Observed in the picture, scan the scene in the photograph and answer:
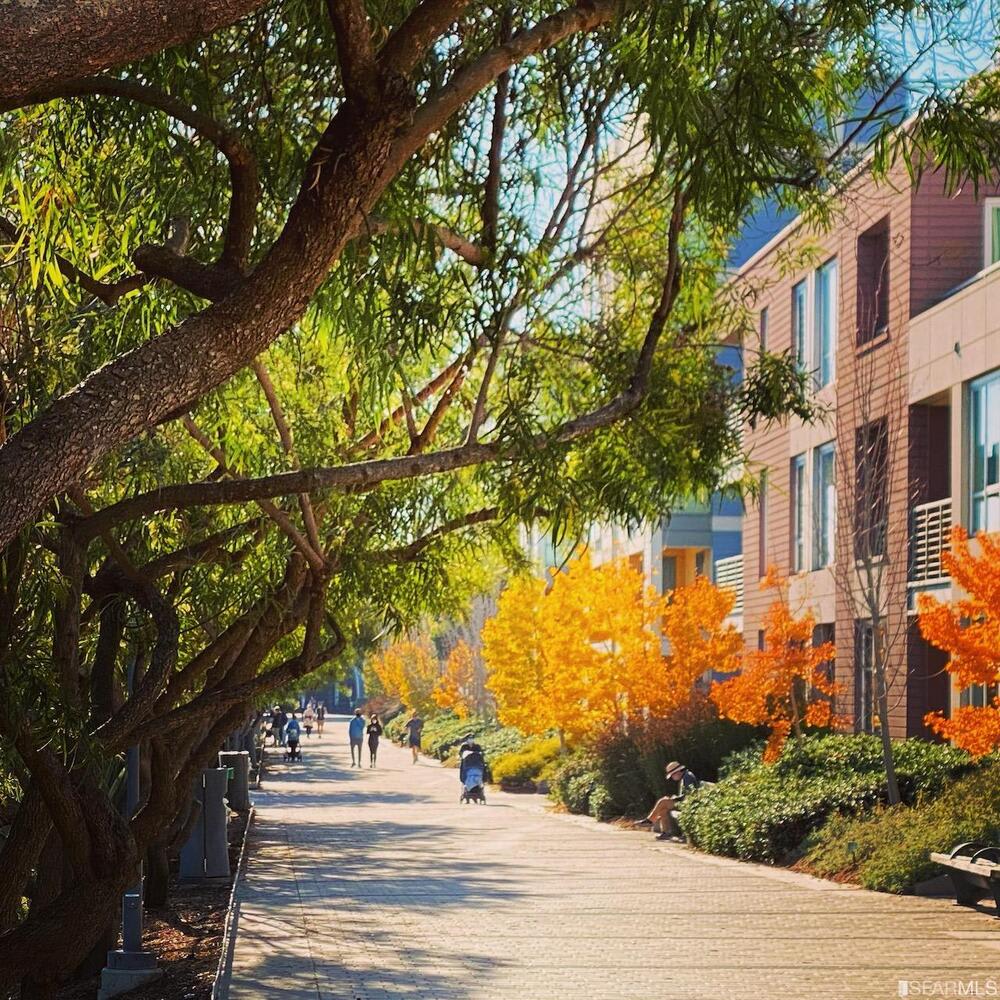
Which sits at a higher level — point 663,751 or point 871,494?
point 871,494

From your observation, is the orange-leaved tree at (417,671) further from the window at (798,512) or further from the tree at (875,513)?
the tree at (875,513)

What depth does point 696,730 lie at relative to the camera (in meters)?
28.7

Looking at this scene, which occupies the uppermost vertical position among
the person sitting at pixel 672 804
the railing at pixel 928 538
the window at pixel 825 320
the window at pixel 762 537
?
the window at pixel 825 320

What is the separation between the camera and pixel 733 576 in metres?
39.0

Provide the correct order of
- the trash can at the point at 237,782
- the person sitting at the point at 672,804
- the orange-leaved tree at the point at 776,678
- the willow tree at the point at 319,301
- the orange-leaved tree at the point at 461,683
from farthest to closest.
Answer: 1. the orange-leaved tree at the point at 461,683
2. the trash can at the point at 237,782
3. the person sitting at the point at 672,804
4. the orange-leaved tree at the point at 776,678
5. the willow tree at the point at 319,301

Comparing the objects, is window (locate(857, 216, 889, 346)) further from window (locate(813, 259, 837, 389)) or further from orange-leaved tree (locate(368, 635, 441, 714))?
orange-leaved tree (locate(368, 635, 441, 714))

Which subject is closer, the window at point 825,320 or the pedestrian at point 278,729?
the window at point 825,320

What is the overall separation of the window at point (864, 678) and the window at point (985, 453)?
2499mm

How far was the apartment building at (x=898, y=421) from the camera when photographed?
23.2 metres

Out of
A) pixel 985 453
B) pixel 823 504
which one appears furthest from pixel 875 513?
pixel 823 504

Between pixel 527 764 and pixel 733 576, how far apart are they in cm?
763

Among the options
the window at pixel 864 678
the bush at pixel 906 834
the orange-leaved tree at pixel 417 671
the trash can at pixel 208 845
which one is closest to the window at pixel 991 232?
the window at pixel 864 678

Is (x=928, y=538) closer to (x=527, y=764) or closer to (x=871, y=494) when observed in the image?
(x=871, y=494)

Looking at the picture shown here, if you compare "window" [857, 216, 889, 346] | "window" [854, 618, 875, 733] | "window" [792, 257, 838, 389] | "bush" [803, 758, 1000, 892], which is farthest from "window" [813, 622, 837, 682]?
"bush" [803, 758, 1000, 892]
